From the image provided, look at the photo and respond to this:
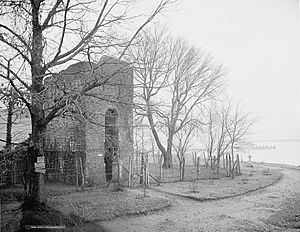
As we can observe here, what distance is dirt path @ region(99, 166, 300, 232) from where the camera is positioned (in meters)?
8.54

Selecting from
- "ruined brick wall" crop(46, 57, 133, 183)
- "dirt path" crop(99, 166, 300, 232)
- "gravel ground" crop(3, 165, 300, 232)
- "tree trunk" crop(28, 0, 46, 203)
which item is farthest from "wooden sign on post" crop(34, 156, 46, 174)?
"dirt path" crop(99, 166, 300, 232)

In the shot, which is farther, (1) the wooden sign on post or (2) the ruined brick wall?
(1) the wooden sign on post

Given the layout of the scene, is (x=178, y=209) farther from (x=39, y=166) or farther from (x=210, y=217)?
(x=39, y=166)

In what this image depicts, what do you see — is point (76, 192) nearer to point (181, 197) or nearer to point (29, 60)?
point (181, 197)

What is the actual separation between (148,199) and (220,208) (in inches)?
130

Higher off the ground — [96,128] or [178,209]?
[96,128]

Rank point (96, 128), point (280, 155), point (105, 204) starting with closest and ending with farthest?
point (96, 128)
point (105, 204)
point (280, 155)

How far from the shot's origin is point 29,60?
7.12 m

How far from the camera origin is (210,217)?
32.6ft

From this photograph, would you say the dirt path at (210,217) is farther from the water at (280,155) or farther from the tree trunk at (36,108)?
the water at (280,155)

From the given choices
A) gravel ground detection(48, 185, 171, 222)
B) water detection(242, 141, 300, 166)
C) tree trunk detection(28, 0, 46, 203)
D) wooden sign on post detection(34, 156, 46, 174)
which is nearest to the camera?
tree trunk detection(28, 0, 46, 203)

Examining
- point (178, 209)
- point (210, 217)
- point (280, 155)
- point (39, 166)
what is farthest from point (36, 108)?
point (280, 155)

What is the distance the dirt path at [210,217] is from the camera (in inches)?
336

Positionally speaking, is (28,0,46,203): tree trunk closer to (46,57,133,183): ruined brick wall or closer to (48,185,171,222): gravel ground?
(46,57,133,183): ruined brick wall
